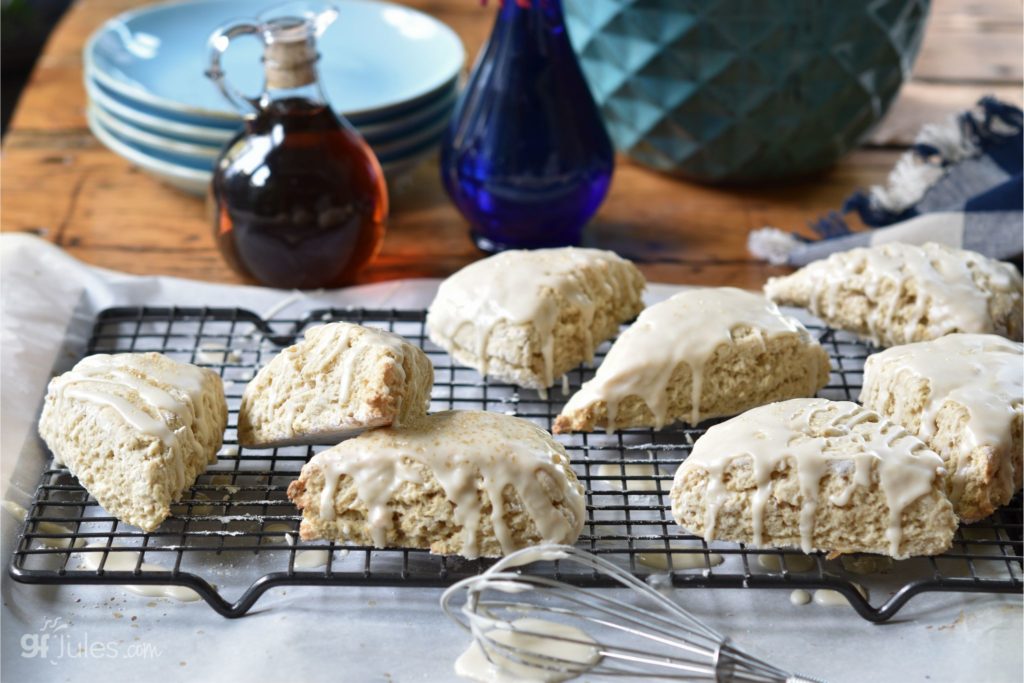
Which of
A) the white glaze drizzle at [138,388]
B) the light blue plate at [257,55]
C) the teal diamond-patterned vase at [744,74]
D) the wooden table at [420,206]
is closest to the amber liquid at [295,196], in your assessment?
the wooden table at [420,206]

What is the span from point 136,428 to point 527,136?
3.21ft

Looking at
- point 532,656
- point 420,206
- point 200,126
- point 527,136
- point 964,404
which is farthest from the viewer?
point 420,206

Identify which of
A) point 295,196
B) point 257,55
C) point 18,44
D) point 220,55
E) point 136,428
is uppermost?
point 220,55

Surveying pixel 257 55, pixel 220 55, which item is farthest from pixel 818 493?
pixel 257 55

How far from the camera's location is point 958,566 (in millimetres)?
1559

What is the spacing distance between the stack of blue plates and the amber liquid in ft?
0.80

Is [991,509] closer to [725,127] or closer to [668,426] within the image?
[668,426]

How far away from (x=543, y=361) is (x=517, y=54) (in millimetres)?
648

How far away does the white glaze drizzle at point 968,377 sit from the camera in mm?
1567

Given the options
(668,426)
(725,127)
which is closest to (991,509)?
(668,426)

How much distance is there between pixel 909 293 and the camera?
1.95 metres

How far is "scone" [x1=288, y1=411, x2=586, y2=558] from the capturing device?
1.48m

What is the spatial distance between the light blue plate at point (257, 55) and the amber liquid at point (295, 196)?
310 millimetres

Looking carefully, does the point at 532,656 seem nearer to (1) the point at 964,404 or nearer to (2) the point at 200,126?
(1) the point at 964,404
